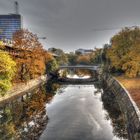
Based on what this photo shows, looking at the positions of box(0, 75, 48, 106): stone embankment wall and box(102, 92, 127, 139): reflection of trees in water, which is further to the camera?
box(0, 75, 48, 106): stone embankment wall

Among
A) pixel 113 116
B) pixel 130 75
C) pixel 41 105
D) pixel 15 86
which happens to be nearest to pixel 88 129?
pixel 113 116

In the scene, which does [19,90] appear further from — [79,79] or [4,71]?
[79,79]

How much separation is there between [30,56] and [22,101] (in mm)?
23216

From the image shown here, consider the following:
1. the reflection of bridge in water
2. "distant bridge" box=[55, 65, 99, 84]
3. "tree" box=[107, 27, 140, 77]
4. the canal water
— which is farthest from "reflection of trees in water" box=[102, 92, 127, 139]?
the reflection of bridge in water

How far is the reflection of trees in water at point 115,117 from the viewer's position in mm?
40316

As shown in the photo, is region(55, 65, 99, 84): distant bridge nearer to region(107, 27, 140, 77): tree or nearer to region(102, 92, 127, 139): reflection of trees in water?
region(107, 27, 140, 77): tree

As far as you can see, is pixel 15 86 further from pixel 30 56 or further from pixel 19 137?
pixel 19 137

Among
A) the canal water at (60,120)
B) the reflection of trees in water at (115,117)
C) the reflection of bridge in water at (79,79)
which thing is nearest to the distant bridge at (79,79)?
the reflection of bridge in water at (79,79)

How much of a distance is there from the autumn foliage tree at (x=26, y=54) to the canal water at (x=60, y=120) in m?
11.2

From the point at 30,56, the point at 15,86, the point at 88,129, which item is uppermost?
the point at 30,56

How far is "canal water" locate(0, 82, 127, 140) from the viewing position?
128 ft

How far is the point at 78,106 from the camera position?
60.9m

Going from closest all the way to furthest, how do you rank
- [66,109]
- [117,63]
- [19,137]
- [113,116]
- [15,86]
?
[19,137], [113,116], [66,109], [15,86], [117,63]

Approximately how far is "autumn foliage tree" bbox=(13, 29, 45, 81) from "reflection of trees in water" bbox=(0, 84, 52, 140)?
40.8 feet
